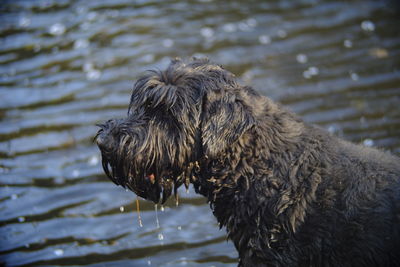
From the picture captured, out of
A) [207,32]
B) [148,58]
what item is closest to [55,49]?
[148,58]

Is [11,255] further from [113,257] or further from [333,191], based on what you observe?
[333,191]

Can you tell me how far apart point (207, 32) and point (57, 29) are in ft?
12.0

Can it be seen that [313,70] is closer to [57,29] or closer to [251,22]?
[251,22]

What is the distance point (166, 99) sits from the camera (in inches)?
181

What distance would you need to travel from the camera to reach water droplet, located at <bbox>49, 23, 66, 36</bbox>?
1322 centimetres

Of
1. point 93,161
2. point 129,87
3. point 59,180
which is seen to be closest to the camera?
point 59,180

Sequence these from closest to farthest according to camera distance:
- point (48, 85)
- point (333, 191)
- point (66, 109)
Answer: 1. point (333, 191)
2. point (66, 109)
3. point (48, 85)

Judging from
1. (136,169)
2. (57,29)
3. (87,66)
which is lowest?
(87,66)

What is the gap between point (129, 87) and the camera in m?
10.4

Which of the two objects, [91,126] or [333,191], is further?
[91,126]

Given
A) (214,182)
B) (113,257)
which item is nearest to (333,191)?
(214,182)

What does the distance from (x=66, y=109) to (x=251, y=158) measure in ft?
19.7

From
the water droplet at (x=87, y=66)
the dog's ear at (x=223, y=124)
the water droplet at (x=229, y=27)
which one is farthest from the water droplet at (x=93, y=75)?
the dog's ear at (x=223, y=124)

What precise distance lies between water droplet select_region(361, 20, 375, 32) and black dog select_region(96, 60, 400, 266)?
7.75 meters
